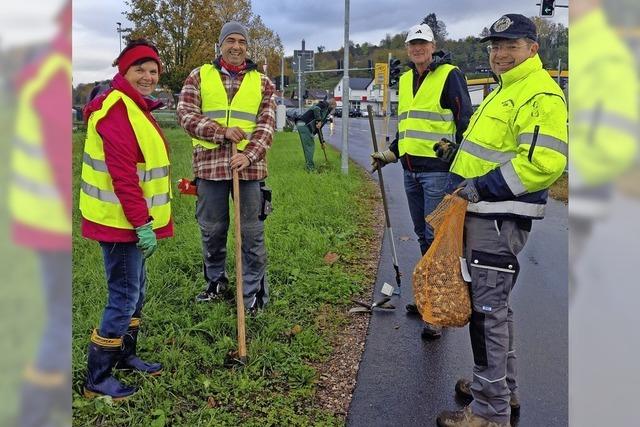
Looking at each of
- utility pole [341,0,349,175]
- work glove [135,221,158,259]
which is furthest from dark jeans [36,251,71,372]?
utility pole [341,0,349,175]

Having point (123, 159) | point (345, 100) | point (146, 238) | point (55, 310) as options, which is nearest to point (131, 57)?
point (123, 159)

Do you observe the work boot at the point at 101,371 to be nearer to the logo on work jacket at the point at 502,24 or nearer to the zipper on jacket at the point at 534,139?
the zipper on jacket at the point at 534,139

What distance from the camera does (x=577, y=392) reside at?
110 centimetres

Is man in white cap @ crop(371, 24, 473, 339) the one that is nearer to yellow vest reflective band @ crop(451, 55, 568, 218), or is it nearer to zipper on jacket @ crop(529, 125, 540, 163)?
yellow vest reflective band @ crop(451, 55, 568, 218)

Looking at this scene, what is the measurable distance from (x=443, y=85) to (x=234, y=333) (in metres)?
2.33

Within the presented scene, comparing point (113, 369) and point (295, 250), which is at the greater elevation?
point (295, 250)

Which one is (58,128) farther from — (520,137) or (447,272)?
(447,272)

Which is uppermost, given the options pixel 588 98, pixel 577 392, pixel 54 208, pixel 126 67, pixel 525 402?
pixel 126 67

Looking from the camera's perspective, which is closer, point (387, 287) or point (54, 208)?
point (54, 208)

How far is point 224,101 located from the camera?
13.7 feet

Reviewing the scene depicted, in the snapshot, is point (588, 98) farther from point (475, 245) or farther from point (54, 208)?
point (475, 245)

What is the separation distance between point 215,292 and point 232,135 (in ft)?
4.50

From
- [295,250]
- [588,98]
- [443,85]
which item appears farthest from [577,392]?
[295,250]

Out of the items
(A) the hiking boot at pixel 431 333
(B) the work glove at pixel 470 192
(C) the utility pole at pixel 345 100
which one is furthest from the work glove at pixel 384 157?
(C) the utility pole at pixel 345 100
